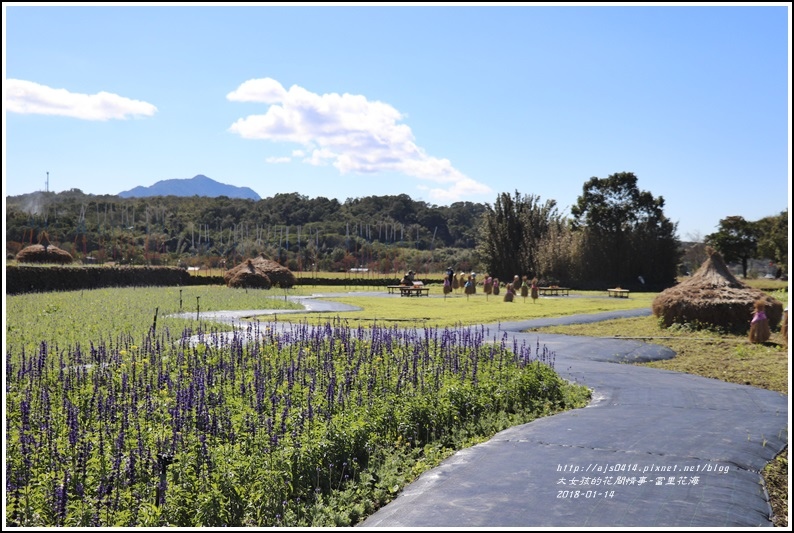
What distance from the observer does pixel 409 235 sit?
308 ft

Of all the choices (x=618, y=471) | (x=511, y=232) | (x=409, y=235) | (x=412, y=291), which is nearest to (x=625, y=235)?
(x=511, y=232)

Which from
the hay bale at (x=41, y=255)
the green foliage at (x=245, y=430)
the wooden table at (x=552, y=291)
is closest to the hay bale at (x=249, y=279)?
the hay bale at (x=41, y=255)

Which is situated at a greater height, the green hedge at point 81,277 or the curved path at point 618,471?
the green hedge at point 81,277

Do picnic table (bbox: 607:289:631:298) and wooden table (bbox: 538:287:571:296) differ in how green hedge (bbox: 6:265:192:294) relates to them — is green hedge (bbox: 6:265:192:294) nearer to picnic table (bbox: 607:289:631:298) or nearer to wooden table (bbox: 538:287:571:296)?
wooden table (bbox: 538:287:571:296)

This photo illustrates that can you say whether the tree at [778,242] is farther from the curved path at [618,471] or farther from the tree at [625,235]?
the curved path at [618,471]

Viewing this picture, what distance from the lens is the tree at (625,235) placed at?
46156mm

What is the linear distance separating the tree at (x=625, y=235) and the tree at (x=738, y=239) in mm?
18469

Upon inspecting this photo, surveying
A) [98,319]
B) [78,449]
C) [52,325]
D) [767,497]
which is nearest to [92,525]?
[78,449]

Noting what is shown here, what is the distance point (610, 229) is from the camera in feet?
156

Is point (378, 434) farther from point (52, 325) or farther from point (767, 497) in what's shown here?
point (52, 325)

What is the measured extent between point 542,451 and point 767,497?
1777 millimetres

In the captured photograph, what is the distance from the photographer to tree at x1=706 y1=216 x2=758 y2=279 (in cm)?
6275

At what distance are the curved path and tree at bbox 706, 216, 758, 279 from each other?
5936cm

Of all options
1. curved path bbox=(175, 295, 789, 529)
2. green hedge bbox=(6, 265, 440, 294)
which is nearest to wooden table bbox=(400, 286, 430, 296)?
green hedge bbox=(6, 265, 440, 294)
